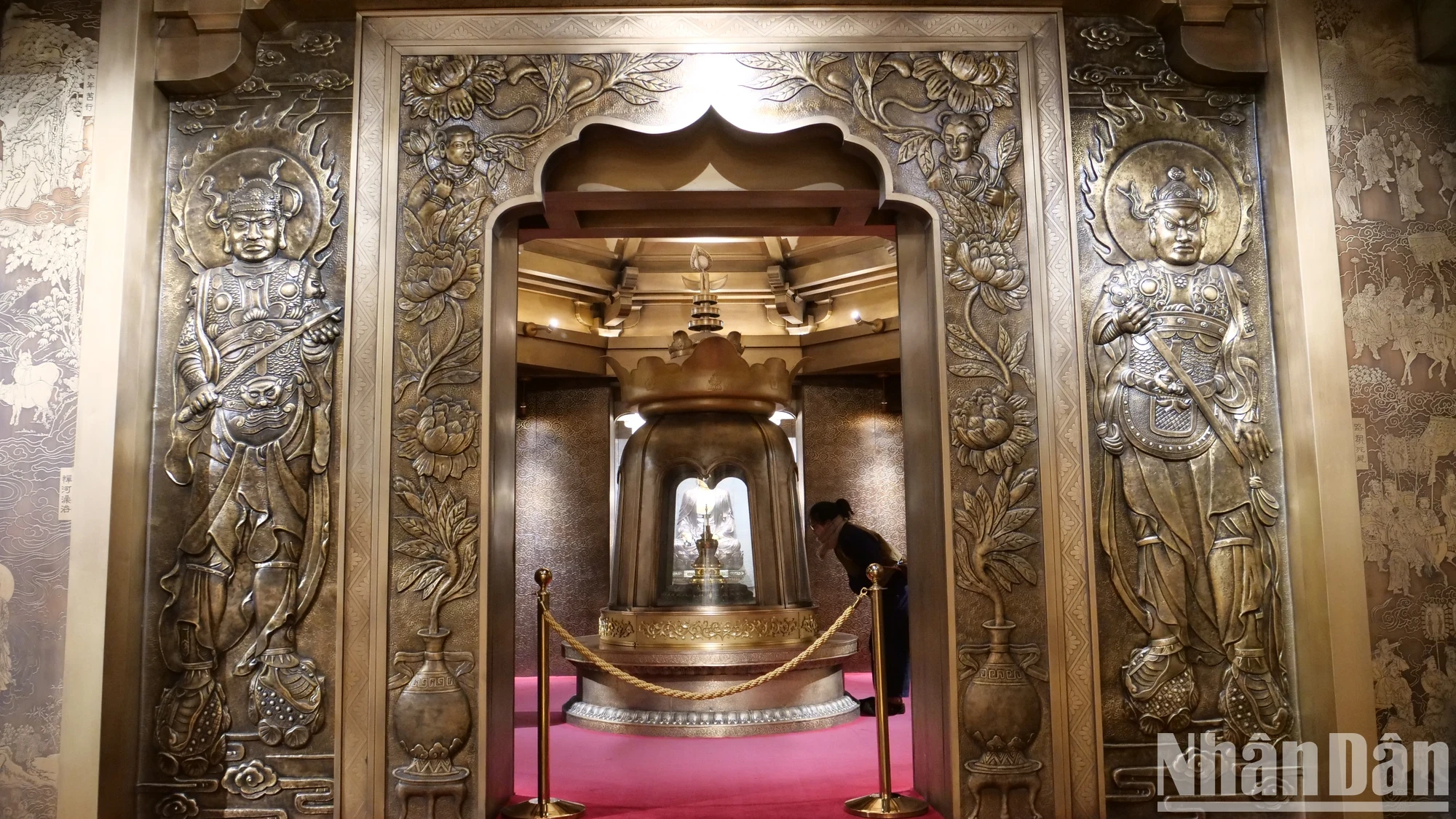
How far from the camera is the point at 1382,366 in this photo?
4141 mm

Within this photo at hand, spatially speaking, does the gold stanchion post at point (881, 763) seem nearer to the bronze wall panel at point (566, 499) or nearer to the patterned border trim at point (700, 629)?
the patterned border trim at point (700, 629)

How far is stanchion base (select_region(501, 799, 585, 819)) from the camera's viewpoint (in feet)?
13.8

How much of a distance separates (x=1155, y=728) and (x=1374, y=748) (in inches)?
31.8

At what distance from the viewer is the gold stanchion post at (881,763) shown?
4.24 m

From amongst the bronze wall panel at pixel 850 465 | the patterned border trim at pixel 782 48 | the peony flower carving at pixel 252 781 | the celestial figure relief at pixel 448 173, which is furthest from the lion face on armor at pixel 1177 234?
the bronze wall panel at pixel 850 465

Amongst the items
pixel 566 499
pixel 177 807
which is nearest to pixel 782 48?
pixel 177 807

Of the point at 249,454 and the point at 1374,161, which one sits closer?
the point at 249,454

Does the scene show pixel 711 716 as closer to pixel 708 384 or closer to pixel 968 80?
pixel 708 384

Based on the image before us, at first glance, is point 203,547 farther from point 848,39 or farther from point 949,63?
point 949,63

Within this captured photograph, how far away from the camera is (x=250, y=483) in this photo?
4148 millimetres

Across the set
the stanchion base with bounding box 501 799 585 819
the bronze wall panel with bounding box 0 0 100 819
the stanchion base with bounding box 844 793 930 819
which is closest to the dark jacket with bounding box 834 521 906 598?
the stanchion base with bounding box 844 793 930 819

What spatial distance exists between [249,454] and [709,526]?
369cm

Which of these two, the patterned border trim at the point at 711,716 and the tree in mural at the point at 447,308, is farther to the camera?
the patterned border trim at the point at 711,716

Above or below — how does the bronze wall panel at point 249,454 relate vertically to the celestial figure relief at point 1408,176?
below
